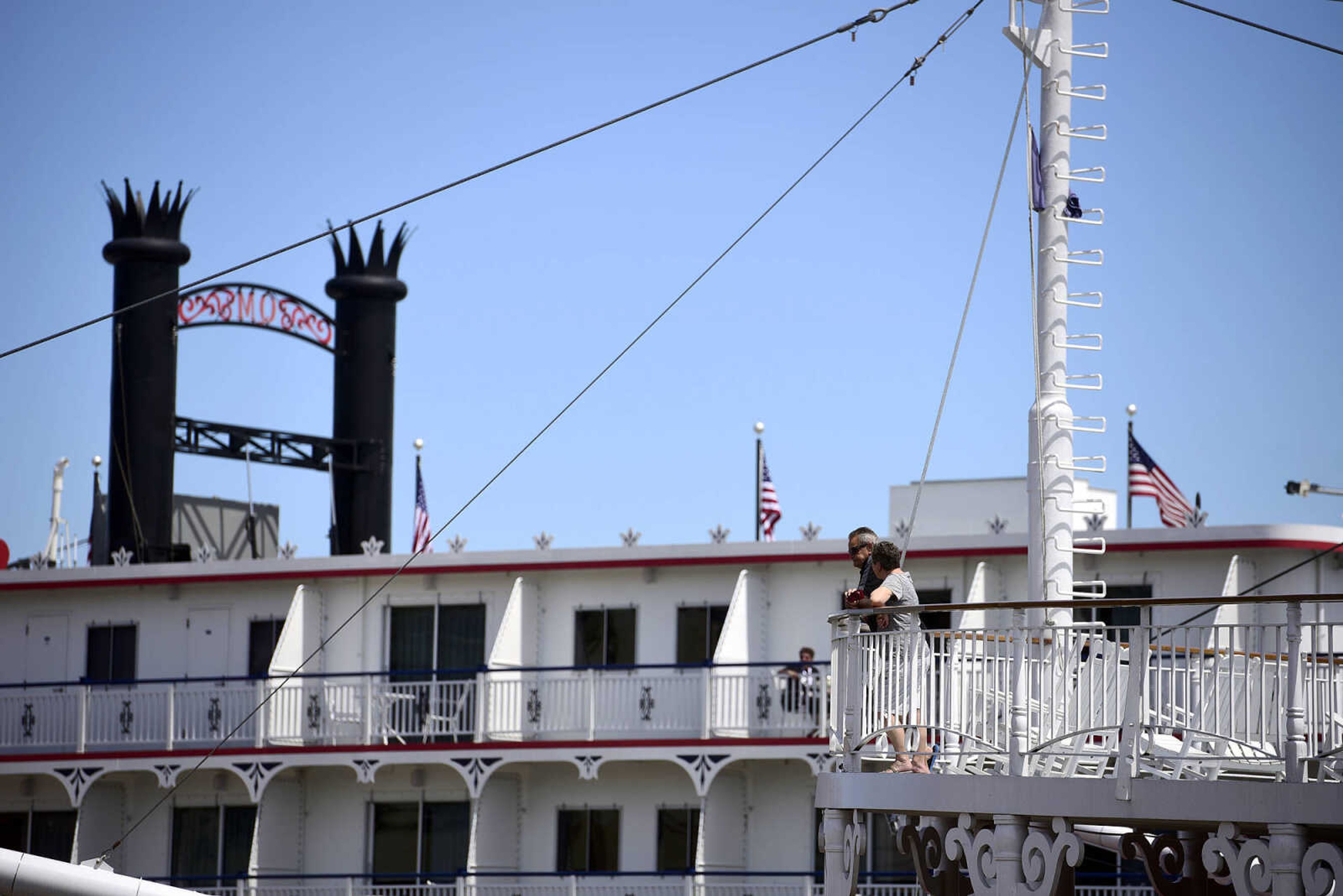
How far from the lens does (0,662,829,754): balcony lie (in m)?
25.7

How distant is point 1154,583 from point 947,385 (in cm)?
861

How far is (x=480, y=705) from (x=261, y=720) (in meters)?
3.42

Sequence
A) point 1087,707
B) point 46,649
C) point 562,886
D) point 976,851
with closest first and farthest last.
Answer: point 976,851
point 1087,707
point 562,886
point 46,649

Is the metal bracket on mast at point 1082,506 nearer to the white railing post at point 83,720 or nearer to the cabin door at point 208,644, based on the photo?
the cabin door at point 208,644

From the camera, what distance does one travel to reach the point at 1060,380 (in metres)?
16.0

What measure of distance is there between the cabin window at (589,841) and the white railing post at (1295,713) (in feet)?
57.5

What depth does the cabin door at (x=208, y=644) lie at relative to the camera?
29891 mm

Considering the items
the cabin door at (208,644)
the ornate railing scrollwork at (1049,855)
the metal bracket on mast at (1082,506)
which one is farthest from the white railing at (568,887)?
the ornate railing scrollwork at (1049,855)

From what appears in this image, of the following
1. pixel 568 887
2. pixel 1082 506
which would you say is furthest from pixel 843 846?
pixel 568 887

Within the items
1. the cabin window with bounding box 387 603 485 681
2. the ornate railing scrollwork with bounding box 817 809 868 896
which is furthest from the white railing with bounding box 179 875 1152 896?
the ornate railing scrollwork with bounding box 817 809 868 896

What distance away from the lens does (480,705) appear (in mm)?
26766

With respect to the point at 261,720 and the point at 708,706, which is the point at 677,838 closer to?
the point at 708,706

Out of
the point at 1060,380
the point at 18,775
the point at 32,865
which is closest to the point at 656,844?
the point at 18,775

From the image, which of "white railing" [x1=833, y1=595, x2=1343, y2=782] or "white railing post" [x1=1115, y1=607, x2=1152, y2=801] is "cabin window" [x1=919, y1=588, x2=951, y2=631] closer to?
"white railing" [x1=833, y1=595, x2=1343, y2=782]
